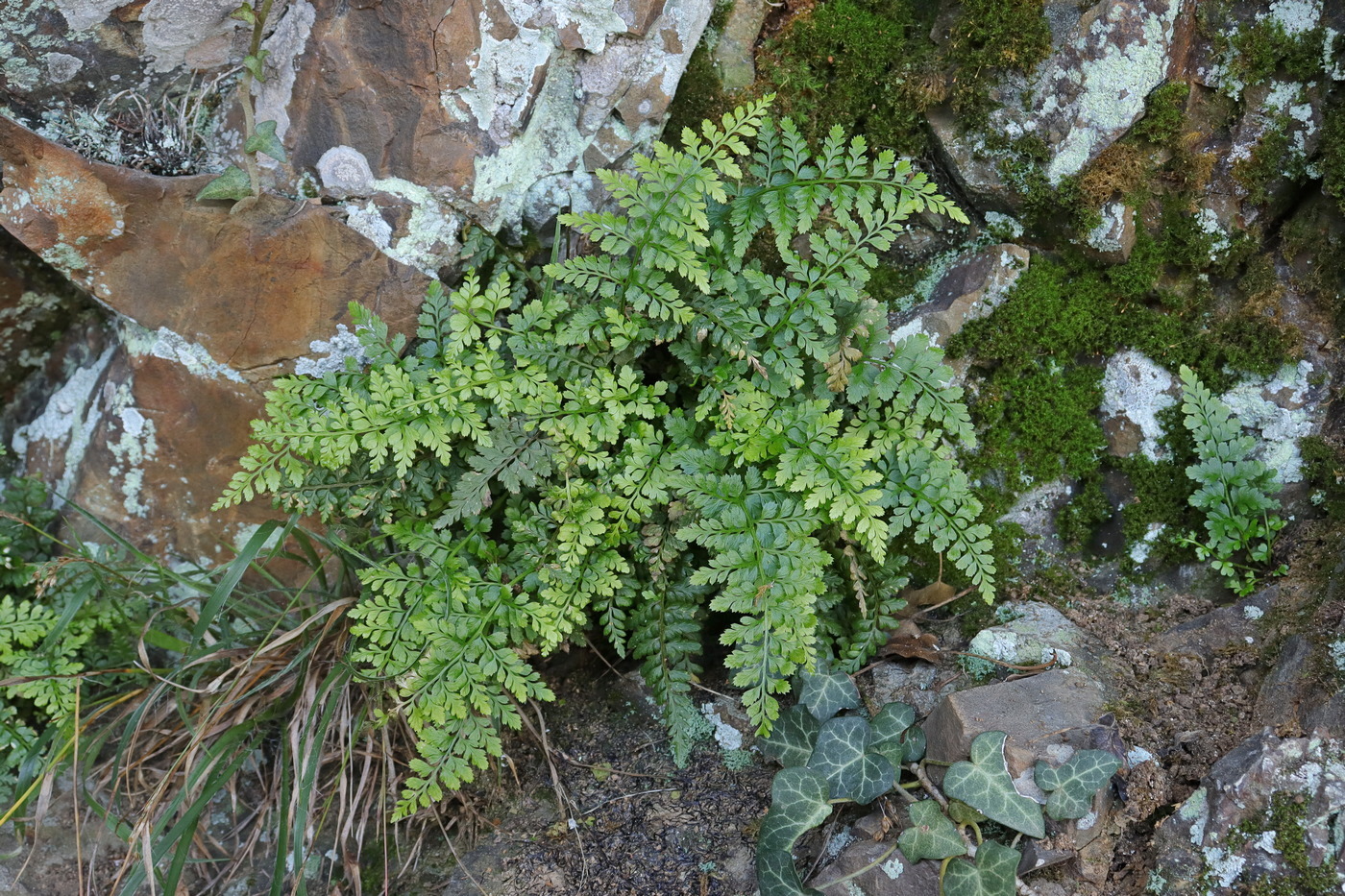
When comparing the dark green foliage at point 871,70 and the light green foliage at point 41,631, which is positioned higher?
the dark green foliage at point 871,70

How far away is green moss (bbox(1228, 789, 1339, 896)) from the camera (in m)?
2.10

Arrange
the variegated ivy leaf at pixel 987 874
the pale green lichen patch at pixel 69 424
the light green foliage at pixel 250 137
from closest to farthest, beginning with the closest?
the variegated ivy leaf at pixel 987 874
the light green foliage at pixel 250 137
the pale green lichen patch at pixel 69 424

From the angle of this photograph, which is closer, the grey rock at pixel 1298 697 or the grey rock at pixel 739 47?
the grey rock at pixel 1298 697

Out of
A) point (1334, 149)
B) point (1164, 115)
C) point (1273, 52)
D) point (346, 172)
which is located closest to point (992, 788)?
point (1164, 115)

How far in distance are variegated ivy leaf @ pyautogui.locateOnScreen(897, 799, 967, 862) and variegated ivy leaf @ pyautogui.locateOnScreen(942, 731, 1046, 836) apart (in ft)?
0.28

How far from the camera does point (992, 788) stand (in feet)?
7.98

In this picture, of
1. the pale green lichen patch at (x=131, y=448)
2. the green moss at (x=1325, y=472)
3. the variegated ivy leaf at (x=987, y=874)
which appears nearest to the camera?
the variegated ivy leaf at (x=987, y=874)

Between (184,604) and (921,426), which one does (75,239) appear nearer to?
(184,604)

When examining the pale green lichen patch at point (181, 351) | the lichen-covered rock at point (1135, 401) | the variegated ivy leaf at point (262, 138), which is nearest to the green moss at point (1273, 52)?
the lichen-covered rock at point (1135, 401)

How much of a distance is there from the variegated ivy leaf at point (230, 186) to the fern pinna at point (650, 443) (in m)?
0.64

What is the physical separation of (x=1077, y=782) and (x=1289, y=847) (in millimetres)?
489

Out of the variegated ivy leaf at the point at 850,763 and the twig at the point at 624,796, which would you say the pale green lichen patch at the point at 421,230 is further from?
the variegated ivy leaf at the point at 850,763

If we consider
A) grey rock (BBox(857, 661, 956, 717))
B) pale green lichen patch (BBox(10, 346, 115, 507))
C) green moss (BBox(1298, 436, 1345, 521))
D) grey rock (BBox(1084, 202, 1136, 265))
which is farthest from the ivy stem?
pale green lichen patch (BBox(10, 346, 115, 507))

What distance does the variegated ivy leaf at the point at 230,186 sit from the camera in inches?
119
